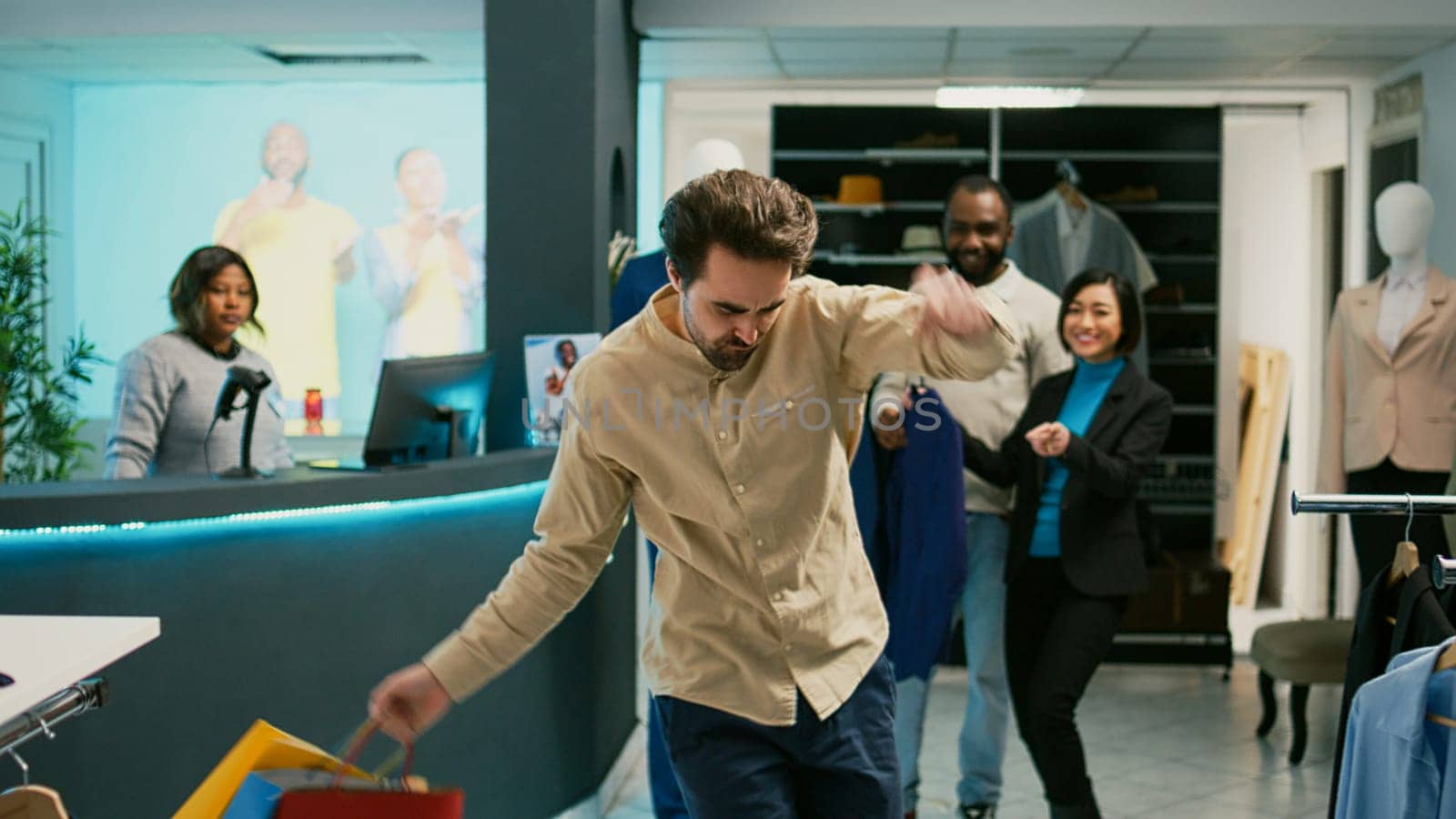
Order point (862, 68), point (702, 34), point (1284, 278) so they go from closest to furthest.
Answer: point (702, 34), point (862, 68), point (1284, 278)

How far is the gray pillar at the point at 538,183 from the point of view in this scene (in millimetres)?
4480

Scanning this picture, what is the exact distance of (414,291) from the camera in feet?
26.1

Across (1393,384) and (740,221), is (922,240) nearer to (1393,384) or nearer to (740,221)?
(1393,384)

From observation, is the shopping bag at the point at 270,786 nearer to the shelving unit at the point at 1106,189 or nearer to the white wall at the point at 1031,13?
the white wall at the point at 1031,13

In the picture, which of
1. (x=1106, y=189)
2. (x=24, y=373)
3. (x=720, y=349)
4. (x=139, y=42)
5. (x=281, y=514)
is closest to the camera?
(x=720, y=349)

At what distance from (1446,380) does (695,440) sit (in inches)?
155

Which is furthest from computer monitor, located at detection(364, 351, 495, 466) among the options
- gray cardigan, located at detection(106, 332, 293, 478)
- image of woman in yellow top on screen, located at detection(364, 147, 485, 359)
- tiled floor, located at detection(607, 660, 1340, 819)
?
image of woman in yellow top on screen, located at detection(364, 147, 485, 359)

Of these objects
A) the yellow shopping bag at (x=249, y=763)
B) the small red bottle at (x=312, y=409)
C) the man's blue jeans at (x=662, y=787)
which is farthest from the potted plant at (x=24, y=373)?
the yellow shopping bag at (x=249, y=763)

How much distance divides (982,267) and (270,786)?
111 inches

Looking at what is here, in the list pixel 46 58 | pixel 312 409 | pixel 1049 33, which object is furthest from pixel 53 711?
pixel 46 58

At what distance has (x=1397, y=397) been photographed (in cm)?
504

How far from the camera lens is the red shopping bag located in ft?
5.37

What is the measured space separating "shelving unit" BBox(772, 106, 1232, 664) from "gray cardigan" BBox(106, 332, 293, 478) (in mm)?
3678

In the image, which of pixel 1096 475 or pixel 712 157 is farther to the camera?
pixel 712 157
